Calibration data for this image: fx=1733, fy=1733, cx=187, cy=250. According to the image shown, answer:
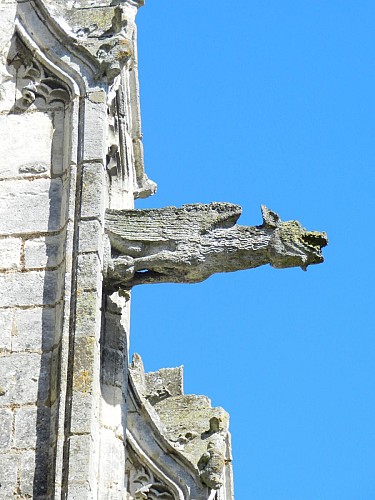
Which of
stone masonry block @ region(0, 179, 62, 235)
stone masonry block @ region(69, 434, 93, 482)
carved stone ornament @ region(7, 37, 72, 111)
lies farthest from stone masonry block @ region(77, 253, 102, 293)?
carved stone ornament @ region(7, 37, 72, 111)

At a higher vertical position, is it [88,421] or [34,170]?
[34,170]

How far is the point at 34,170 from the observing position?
11.6 meters

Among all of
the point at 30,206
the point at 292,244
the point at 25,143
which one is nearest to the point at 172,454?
the point at 292,244

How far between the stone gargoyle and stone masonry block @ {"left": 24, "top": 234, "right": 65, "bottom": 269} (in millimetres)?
359

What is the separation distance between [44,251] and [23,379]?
0.92m

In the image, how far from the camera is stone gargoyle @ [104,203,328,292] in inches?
447

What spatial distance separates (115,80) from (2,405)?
2.66 meters

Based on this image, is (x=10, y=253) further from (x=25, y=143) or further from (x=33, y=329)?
(x=25, y=143)

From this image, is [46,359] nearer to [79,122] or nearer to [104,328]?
[104,328]

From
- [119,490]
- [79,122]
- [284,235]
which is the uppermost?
[79,122]

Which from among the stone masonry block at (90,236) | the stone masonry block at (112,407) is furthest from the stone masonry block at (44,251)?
the stone masonry block at (112,407)

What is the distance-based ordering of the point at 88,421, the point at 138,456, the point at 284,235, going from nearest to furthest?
the point at 88,421
the point at 284,235
the point at 138,456

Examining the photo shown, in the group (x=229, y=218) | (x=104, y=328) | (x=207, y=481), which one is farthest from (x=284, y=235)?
(x=207, y=481)

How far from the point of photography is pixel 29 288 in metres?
11.1
